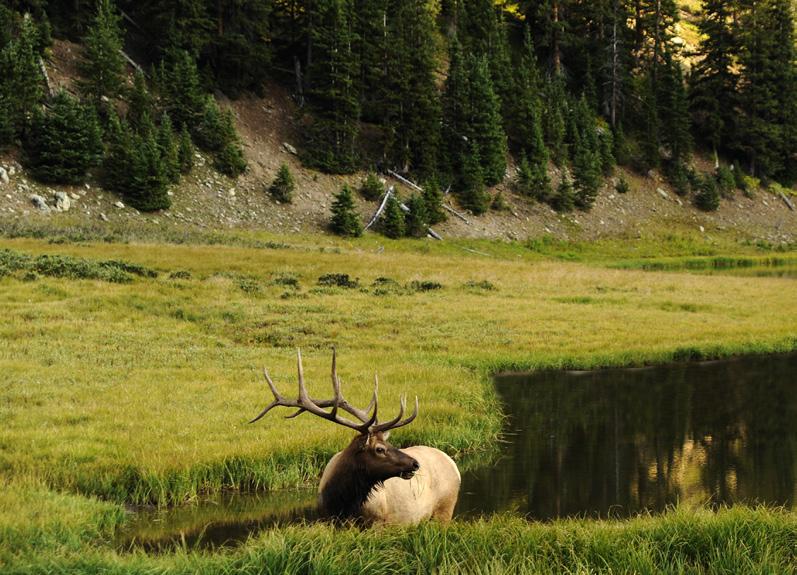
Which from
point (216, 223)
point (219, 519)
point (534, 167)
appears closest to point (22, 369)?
point (219, 519)

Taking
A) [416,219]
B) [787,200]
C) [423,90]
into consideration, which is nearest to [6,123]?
[416,219]

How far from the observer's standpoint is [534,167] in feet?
225

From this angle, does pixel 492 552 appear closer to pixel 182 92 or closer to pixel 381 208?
pixel 381 208

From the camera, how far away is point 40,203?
43.1m

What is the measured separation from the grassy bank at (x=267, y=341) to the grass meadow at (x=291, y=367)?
70 millimetres

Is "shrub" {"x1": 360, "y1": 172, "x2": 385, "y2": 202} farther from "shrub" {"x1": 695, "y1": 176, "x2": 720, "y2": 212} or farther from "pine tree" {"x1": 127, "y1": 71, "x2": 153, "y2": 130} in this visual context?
"shrub" {"x1": 695, "y1": 176, "x2": 720, "y2": 212}

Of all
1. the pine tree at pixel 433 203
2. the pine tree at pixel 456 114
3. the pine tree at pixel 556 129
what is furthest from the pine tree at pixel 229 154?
the pine tree at pixel 556 129

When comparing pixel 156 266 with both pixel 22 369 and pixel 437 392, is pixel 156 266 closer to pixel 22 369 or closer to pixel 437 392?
pixel 22 369

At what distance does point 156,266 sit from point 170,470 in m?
22.4

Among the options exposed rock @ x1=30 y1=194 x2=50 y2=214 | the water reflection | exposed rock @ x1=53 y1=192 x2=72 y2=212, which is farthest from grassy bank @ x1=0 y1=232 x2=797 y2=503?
exposed rock @ x1=53 y1=192 x2=72 y2=212

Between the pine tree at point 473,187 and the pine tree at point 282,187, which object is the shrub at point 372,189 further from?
the pine tree at point 473,187

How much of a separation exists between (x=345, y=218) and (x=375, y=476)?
45.6m

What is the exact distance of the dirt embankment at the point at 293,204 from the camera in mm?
45938

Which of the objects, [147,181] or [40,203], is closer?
[40,203]
